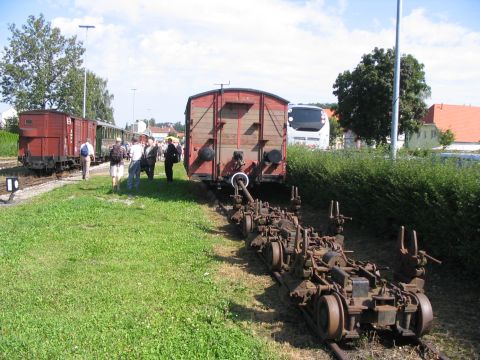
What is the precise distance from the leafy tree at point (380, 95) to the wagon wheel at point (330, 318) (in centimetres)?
3202

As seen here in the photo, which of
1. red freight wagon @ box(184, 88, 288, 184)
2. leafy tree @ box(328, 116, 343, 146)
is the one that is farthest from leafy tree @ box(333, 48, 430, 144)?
red freight wagon @ box(184, 88, 288, 184)

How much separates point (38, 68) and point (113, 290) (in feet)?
179

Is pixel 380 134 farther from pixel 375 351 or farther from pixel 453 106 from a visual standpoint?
pixel 453 106

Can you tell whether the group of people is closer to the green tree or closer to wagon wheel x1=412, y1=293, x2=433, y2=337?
wagon wheel x1=412, y1=293, x2=433, y2=337

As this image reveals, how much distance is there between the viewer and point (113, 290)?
632cm

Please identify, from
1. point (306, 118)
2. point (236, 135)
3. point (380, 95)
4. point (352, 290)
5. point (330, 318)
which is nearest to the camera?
point (330, 318)

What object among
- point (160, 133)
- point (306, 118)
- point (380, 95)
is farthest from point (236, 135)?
point (160, 133)

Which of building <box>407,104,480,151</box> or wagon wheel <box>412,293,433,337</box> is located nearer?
wagon wheel <box>412,293,433,337</box>

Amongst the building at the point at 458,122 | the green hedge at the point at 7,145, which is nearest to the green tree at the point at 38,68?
the green hedge at the point at 7,145

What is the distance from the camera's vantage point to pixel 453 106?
3002 inches

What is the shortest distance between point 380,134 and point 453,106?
1784 inches

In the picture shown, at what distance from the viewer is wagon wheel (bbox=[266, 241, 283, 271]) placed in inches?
285

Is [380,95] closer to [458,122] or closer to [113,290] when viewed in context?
[113,290]

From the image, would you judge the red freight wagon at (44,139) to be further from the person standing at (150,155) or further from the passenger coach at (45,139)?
the person standing at (150,155)
